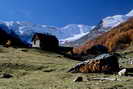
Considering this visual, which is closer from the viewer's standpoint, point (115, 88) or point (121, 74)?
point (115, 88)

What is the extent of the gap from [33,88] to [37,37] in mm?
87051

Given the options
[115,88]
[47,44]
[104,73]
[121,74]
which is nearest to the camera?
[115,88]

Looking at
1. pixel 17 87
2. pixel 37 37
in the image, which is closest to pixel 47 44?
pixel 37 37

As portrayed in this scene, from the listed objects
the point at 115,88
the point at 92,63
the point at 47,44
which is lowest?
the point at 115,88

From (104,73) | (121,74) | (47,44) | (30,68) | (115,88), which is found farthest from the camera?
(47,44)

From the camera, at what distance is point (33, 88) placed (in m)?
22.8

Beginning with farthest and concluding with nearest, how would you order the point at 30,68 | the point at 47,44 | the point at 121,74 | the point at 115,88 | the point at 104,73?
the point at 47,44
the point at 30,68
the point at 104,73
the point at 121,74
the point at 115,88

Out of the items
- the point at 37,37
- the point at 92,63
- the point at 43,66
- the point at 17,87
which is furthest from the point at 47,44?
the point at 17,87

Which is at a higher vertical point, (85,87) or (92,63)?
(92,63)

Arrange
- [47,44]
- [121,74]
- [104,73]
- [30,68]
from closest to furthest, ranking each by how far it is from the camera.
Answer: [121,74] → [104,73] → [30,68] → [47,44]

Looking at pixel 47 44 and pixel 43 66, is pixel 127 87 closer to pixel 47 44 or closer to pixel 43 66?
pixel 43 66

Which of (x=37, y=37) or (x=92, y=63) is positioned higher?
(x=37, y=37)

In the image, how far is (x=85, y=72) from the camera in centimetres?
3747

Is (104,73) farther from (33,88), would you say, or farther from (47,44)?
(47,44)
